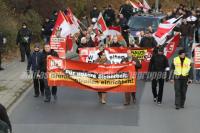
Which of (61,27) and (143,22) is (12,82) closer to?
(61,27)

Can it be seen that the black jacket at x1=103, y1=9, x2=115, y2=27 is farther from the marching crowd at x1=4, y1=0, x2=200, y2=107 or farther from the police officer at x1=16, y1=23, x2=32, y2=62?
the police officer at x1=16, y1=23, x2=32, y2=62

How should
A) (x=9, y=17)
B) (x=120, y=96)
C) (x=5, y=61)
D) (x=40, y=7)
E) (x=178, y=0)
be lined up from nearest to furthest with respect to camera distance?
(x=120, y=96) < (x=5, y=61) < (x=9, y=17) < (x=40, y=7) < (x=178, y=0)

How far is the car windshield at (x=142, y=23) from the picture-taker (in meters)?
30.6

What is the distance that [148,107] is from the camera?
1702cm

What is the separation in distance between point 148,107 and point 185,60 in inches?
64.9

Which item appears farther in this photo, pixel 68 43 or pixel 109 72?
pixel 68 43

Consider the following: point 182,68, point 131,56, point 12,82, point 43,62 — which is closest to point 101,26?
point 12,82

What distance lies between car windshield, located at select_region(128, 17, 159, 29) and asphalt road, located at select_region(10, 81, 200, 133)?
11.6 meters

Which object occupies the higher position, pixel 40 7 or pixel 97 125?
pixel 40 7

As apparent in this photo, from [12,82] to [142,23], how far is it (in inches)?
451

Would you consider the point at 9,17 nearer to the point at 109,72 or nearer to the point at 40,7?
the point at 40,7

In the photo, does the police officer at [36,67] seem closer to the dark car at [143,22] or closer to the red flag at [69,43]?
the red flag at [69,43]

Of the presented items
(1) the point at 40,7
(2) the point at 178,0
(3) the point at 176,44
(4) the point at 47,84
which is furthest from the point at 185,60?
(2) the point at 178,0

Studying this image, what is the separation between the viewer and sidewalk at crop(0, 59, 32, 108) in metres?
18.1
